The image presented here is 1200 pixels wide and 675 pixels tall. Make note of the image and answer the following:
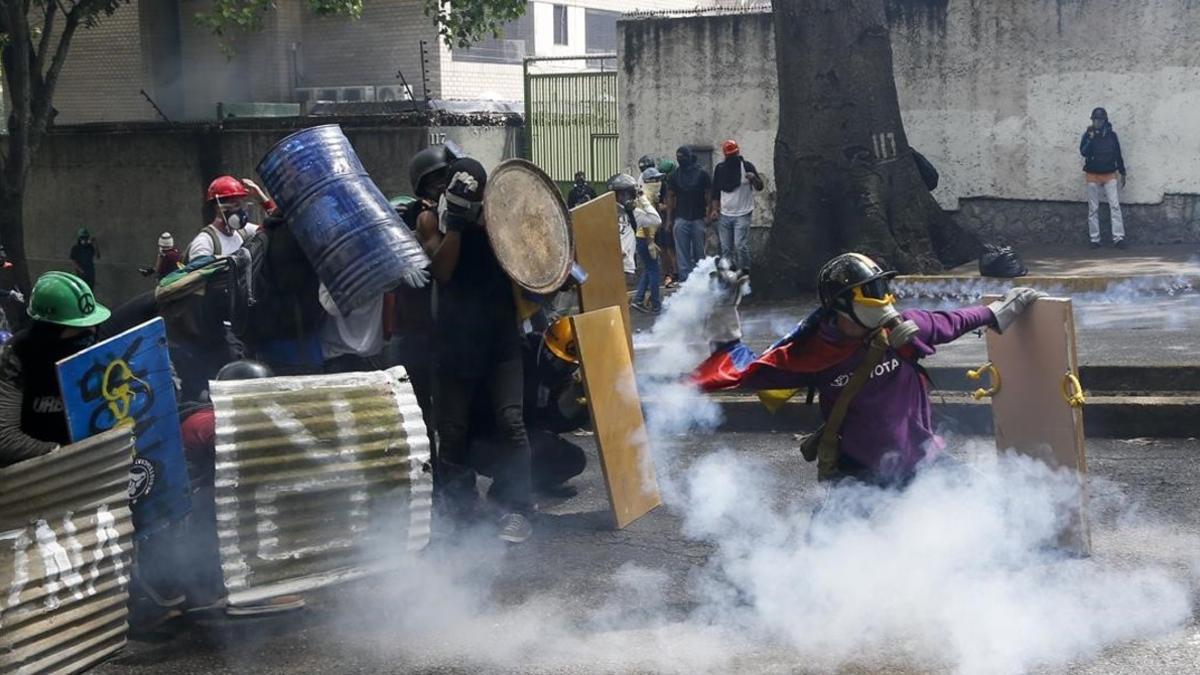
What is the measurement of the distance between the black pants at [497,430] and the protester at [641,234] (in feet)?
22.6

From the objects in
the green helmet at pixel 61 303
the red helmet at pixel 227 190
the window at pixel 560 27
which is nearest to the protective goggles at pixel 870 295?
the green helmet at pixel 61 303

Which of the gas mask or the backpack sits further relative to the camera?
the backpack

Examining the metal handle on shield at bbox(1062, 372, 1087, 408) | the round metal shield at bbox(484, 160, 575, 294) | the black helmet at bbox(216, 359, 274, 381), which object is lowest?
the metal handle on shield at bbox(1062, 372, 1087, 408)

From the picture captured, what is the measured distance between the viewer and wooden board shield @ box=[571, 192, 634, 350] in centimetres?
648

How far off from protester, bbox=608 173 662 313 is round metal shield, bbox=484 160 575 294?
6.94m

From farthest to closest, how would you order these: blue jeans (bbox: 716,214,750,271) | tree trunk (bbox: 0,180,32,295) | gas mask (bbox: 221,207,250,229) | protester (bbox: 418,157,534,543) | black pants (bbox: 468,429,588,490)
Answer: tree trunk (bbox: 0,180,32,295) → blue jeans (bbox: 716,214,750,271) → gas mask (bbox: 221,207,250,229) → black pants (bbox: 468,429,588,490) → protester (bbox: 418,157,534,543)

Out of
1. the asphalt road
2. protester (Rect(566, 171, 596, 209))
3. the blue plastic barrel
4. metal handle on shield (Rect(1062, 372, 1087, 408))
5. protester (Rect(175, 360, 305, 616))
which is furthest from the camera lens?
protester (Rect(566, 171, 596, 209))

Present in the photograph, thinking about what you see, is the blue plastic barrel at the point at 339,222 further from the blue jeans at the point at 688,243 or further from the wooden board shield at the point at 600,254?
A: the blue jeans at the point at 688,243

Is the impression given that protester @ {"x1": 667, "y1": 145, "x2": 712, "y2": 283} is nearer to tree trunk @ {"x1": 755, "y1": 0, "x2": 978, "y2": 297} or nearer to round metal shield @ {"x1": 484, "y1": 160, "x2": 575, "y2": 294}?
tree trunk @ {"x1": 755, "y1": 0, "x2": 978, "y2": 297}

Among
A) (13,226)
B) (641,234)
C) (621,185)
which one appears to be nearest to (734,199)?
(641,234)

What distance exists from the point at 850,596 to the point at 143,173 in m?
16.6

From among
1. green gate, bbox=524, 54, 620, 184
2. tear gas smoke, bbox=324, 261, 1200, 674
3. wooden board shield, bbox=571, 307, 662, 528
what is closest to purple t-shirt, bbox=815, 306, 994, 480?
tear gas smoke, bbox=324, 261, 1200, 674

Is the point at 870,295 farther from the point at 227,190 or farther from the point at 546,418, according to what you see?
the point at 227,190

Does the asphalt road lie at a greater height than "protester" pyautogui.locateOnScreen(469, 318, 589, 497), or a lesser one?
lesser
